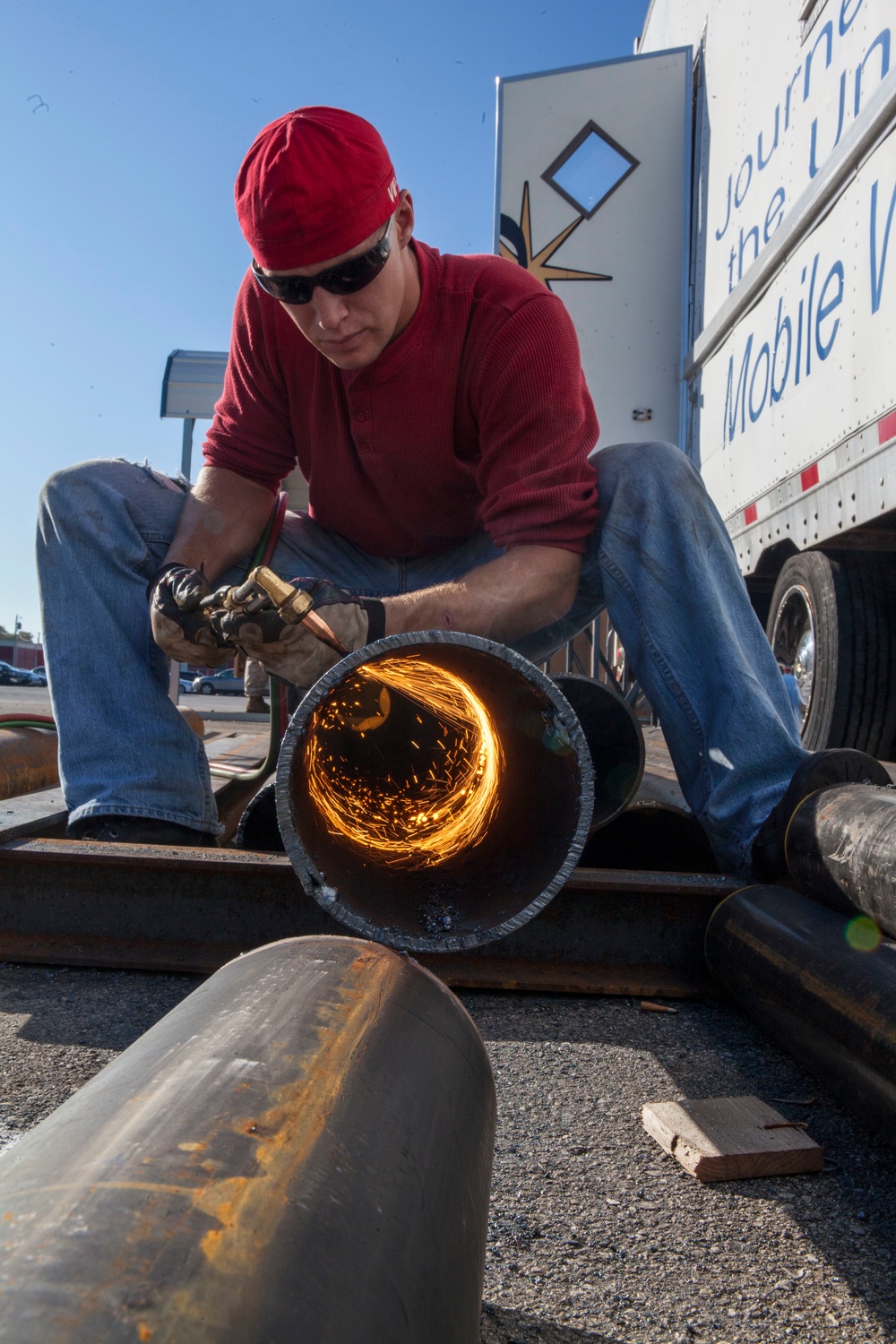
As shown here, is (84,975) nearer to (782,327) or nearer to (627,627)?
(627,627)

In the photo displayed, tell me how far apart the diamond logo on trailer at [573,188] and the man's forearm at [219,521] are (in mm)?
3794

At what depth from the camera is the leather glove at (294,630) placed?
1608mm

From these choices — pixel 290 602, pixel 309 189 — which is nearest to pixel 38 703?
pixel 309 189

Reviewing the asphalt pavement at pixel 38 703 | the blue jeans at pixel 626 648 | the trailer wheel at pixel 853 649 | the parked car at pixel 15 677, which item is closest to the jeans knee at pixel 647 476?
the blue jeans at pixel 626 648

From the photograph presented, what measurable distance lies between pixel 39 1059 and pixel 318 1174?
0.90 m

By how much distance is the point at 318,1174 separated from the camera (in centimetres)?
69

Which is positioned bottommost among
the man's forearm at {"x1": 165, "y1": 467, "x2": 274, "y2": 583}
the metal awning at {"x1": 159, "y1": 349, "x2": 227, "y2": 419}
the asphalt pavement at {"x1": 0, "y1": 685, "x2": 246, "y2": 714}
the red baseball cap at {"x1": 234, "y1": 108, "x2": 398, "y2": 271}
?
the asphalt pavement at {"x1": 0, "y1": 685, "x2": 246, "y2": 714}

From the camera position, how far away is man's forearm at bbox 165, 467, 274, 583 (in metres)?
2.30

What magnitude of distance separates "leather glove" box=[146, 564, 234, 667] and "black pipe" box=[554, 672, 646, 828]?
903 mm

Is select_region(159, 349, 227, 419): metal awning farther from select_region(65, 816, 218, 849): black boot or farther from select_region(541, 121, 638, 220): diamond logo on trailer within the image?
select_region(65, 816, 218, 849): black boot

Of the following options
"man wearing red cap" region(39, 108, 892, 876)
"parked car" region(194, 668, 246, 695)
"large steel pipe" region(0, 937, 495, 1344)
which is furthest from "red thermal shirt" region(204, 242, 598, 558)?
"parked car" region(194, 668, 246, 695)

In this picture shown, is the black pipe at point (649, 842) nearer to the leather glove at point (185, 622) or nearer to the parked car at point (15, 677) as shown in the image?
the leather glove at point (185, 622)

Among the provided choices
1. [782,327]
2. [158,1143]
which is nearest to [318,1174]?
[158,1143]

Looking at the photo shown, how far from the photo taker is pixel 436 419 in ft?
7.48
